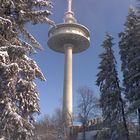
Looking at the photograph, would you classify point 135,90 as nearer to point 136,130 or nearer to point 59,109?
point 136,130

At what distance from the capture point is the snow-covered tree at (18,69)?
47.3ft

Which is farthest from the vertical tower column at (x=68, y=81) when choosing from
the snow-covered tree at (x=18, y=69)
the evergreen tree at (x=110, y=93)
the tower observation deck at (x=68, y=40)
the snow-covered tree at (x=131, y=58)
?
the snow-covered tree at (x=18, y=69)

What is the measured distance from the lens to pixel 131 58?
35.2 metres

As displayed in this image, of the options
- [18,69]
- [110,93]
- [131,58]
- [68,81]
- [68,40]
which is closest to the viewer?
[18,69]

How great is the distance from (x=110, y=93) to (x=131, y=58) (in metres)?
4.88

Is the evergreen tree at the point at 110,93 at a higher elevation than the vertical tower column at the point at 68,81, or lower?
lower

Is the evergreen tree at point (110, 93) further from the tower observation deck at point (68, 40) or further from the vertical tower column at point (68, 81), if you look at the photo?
the tower observation deck at point (68, 40)

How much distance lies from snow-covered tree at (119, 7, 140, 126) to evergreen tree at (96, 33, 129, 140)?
1913mm

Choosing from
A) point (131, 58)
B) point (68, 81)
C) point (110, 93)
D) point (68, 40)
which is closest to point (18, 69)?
point (131, 58)

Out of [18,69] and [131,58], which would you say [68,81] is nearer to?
[131,58]

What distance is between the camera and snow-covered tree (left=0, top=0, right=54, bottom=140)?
1441cm

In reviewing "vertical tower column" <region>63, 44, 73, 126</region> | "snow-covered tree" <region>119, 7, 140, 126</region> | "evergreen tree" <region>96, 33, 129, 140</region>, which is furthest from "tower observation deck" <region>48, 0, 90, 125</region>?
"snow-covered tree" <region>119, 7, 140, 126</region>

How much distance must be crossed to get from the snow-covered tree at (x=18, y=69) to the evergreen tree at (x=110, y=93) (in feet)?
72.5

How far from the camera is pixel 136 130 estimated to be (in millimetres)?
39094
